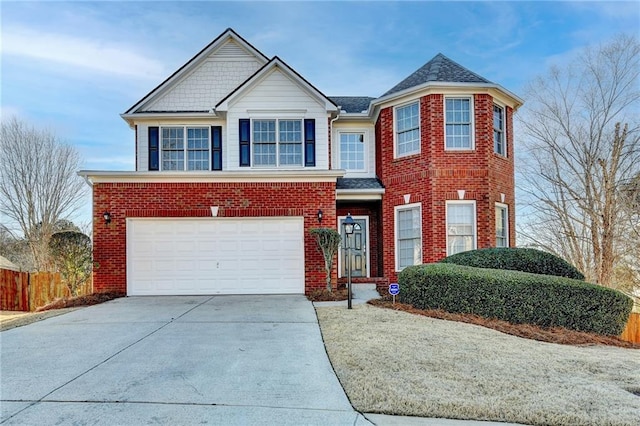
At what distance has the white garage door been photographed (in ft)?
42.4

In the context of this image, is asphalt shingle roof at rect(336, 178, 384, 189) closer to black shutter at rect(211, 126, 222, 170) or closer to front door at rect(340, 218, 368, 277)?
front door at rect(340, 218, 368, 277)

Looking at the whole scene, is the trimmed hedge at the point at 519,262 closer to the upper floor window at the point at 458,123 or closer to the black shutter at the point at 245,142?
the upper floor window at the point at 458,123

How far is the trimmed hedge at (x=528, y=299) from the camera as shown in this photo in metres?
9.88

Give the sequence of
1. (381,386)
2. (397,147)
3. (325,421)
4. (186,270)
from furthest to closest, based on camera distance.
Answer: (397,147) → (186,270) → (381,386) → (325,421)

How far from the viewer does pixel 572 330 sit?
9.88 m

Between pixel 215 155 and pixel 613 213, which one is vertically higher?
pixel 215 155

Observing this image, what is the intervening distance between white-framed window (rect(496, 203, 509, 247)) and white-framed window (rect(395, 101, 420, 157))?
10.7 ft

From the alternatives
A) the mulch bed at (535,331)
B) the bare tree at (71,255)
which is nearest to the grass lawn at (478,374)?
the mulch bed at (535,331)

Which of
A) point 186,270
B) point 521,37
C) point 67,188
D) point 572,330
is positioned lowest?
point 572,330

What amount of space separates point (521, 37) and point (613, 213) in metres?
7.72

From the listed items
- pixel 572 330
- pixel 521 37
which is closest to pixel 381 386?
pixel 572 330

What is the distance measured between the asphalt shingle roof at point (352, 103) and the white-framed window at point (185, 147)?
5.13 metres

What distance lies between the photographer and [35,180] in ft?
80.0

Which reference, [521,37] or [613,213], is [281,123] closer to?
[521,37]
